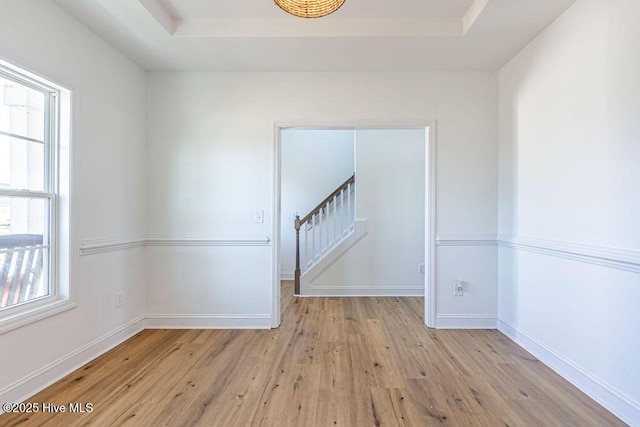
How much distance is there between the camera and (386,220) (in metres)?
4.42

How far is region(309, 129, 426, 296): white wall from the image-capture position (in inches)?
173

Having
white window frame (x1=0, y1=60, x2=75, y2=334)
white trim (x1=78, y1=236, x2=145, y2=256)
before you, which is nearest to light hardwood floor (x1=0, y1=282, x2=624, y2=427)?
white window frame (x1=0, y1=60, x2=75, y2=334)

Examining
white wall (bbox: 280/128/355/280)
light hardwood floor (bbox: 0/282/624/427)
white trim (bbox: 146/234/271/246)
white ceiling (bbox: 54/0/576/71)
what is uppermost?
white ceiling (bbox: 54/0/576/71)

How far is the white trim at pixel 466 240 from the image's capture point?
10.1 ft

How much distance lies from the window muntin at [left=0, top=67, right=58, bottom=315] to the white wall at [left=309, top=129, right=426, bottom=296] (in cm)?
298

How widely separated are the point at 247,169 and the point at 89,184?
1.28m

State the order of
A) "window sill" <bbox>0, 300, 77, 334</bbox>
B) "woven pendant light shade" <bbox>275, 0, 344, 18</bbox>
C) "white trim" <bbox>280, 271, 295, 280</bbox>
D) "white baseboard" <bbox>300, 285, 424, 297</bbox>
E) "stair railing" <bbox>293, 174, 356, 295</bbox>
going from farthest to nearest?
"white trim" <bbox>280, 271, 295, 280</bbox> → "stair railing" <bbox>293, 174, 356, 295</bbox> → "white baseboard" <bbox>300, 285, 424, 297</bbox> → "window sill" <bbox>0, 300, 77, 334</bbox> → "woven pendant light shade" <bbox>275, 0, 344, 18</bbox>

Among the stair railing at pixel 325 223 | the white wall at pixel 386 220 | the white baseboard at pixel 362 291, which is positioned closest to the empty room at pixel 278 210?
the white baseboard at pixel 362 291

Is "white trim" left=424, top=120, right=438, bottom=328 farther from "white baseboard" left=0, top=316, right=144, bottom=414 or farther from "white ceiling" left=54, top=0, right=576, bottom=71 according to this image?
"white baseboard" left=0, top=316, right=144, bottom=414

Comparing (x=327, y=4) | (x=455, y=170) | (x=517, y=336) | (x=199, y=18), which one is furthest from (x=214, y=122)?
(x=517, y=336)

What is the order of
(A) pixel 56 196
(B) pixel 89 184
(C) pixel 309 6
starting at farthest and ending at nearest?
(B) pixel 89 184 < (A) pixel 56 196 < (C) pixel 309 6

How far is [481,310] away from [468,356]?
29.8 inches

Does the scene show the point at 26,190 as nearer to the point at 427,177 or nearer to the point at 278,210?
the point at 278,210

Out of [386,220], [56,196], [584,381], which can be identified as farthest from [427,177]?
[56,196]
